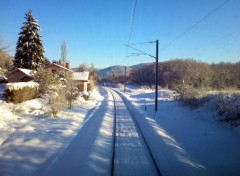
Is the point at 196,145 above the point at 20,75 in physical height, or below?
below

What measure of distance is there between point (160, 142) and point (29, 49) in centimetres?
3929

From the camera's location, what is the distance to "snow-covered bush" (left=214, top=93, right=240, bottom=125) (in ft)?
48.3

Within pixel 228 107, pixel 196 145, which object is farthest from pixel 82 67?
pixel 196 145

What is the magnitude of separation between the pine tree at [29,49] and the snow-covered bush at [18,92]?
80.5 feet

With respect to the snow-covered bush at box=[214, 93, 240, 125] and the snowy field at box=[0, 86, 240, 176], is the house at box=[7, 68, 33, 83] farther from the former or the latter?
the snow-covered bush at box=[214, 93, 240, 125]

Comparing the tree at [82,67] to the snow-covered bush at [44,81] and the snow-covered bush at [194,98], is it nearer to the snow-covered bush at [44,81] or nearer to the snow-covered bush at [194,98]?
the snow-covered bush at [44,81]

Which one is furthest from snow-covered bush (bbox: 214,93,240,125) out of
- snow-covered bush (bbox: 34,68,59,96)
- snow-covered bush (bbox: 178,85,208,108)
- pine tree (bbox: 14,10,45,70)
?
pine tree (bbox: 14,10,45,70)

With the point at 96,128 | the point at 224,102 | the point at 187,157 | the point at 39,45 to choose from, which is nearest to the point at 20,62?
the point at 39,45

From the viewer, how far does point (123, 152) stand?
34.9 ft

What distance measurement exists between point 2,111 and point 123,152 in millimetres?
9106

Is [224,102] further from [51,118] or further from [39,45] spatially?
[39,45]

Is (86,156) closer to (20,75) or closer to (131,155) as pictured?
(131,155)

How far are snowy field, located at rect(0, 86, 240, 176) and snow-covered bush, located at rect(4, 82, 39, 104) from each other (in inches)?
39.0

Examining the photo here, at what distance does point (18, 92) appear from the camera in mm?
20062
